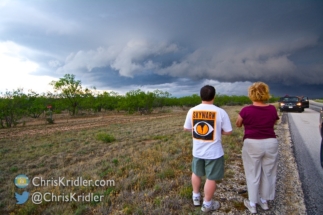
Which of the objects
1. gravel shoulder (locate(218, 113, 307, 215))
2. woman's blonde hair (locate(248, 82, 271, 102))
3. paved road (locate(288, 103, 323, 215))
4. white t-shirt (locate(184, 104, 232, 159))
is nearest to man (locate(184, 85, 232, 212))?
white t-shirt (locate(184, 104, 232, 159))

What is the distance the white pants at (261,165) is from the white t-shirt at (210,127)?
44 cm

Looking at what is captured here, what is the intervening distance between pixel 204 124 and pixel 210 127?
0.09m

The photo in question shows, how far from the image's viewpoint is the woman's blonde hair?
2398mm

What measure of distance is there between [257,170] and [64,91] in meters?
36.1

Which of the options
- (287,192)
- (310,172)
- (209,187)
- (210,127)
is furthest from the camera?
(310,172)

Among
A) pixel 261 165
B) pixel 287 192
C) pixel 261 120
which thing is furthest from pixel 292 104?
pixel 261 120

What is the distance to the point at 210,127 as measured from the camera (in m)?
2.41

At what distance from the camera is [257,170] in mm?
2553

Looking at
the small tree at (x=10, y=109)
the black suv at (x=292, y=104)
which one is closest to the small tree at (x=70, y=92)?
the small tree at (x=10, y=109)

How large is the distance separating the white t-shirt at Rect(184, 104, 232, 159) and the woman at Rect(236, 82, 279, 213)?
11.8 inches

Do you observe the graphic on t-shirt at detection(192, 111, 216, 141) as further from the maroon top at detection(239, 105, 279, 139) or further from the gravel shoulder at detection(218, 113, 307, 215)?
the gravel shoulder at detection(218, 113, 307, 215)

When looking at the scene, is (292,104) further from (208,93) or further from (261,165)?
(208,93)

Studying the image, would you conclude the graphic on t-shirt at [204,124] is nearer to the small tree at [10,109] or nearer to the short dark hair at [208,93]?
the short dark hair at [208,93]

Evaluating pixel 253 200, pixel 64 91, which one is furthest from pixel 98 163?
pixel 64 91
